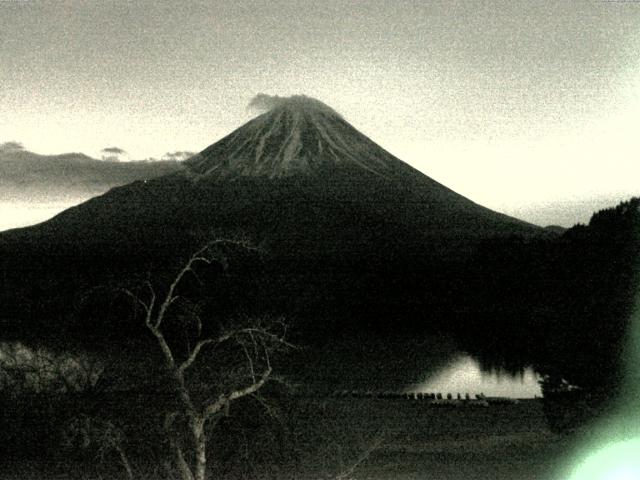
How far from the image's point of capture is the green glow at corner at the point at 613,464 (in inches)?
361

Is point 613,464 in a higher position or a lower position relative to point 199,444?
lower

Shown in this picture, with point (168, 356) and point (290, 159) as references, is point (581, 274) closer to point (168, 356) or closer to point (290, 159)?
point (168, 356)

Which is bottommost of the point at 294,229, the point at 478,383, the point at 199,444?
the point at 478,383

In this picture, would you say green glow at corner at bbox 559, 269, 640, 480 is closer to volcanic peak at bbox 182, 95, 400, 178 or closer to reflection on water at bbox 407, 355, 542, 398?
reflection on water at bbox 407, 355, 542, 398

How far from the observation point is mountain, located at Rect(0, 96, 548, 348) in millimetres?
53531

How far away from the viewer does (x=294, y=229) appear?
78.4 meters

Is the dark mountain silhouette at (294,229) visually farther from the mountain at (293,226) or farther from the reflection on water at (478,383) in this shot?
the reflection on water at (478,383)

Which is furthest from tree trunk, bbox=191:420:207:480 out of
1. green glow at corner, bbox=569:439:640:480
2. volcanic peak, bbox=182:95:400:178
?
volcanic peak, bbox=182:95:400:178

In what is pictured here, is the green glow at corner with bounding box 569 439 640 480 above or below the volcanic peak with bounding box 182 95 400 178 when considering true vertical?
below

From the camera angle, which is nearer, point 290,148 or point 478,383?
point 478,383

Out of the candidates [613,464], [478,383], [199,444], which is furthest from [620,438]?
[478,383]

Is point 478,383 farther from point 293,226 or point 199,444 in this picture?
point 293,226

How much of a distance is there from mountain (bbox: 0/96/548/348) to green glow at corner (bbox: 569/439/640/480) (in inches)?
1363

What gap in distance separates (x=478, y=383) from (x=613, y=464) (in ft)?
40.8
